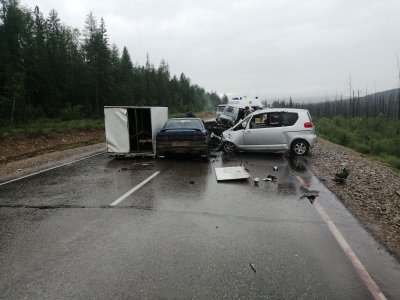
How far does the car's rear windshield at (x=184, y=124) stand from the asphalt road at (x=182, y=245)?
4.75 m

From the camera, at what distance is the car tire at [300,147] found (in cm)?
1344

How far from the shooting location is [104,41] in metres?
53.6

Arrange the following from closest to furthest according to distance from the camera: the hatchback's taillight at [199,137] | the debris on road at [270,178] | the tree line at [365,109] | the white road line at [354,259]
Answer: the white road line at [354,259] < the debris on road at [270,178] < the hatchback's taillight at [199,137] < the tree line at [365,109]

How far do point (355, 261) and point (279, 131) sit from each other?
9.60 metres

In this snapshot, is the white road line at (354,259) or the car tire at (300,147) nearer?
the white road line at (354,259)

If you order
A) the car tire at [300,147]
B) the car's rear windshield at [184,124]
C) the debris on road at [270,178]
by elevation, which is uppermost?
the car's rear windshield at [184,124]

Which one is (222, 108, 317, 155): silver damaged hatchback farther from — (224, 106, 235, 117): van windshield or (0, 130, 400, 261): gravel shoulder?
(224, 106, 235, 117): van windshield

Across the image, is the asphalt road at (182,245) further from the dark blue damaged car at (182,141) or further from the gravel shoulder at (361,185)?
the dark blue damaged car at (182,141)

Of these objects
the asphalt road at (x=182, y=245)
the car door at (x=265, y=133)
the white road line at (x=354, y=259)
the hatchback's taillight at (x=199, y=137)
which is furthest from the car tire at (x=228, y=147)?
the white road line at (x=354, y=259)

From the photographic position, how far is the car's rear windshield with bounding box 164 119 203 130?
12934mm

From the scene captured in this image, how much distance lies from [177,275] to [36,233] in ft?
8.87

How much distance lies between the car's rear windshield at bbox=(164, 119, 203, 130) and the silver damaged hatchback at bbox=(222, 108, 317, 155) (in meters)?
1.99

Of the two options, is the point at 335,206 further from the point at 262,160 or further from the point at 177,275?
the point at 262,160

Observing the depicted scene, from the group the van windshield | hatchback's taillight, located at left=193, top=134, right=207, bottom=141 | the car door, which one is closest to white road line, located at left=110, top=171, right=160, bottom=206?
hatchback's taillight, located at left=193, top=134, right=207, bottom=141
